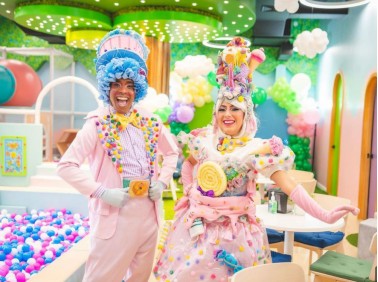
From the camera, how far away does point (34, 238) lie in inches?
161

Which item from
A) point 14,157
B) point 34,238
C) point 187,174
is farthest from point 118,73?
point 14,157

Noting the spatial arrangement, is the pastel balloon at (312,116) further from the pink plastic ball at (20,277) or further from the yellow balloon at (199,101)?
the pink plastic ball at (20,277)

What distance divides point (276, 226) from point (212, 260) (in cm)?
83

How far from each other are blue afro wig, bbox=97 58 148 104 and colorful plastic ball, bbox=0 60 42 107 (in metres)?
5.14

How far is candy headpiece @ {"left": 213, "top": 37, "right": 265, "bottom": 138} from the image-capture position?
233 cm

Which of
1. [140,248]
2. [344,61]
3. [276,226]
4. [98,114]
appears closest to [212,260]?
[140,248]

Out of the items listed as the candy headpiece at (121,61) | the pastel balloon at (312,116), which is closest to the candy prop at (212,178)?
the candy headpiece at (121,61)

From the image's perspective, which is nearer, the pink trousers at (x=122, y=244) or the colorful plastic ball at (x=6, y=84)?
the pink trousers at (x=122, y=244)

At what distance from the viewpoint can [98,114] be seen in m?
2.40

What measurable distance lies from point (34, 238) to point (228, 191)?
101 inches

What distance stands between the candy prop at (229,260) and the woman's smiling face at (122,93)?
0.97m

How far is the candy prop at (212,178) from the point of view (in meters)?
2.24

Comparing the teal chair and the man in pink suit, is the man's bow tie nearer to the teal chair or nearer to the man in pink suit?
the man in pink suit

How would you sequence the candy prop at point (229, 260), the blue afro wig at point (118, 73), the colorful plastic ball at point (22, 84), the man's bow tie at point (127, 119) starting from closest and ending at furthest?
the candy prop at point (229, 260) < the blue afro wig at point (118, 73) < the man's bow tie at point (127, 119) < the colorful plastic ball at point (22, 84)
